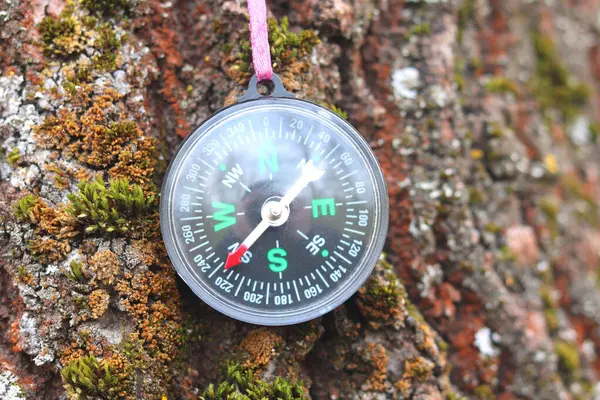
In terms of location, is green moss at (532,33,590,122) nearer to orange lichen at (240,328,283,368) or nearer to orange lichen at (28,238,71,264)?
orange lichen at (240,328,283,368)

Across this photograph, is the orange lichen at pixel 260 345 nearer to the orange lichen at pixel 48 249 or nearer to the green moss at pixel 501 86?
the orange lichen at pixel 48 249

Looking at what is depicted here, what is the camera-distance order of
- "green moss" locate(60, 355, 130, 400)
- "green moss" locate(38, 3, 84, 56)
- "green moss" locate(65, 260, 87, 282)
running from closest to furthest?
"green moss" locate(60, 355, 130, 400) → "green moss" locate(65, 260, 87, 282) → "green moss" locate(38, 3, 84, 56)

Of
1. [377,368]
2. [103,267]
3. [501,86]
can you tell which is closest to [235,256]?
[103,267]

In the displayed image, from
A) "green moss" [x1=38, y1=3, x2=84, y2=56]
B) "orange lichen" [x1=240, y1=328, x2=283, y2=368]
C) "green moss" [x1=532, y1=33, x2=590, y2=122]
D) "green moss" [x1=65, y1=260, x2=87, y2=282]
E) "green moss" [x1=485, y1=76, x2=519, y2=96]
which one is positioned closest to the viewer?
"green moss" [x1=65, y1=260, x2=87, y2=282]

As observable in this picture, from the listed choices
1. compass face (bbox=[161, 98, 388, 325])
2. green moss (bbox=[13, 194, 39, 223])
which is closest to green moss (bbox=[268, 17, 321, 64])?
compass face (bbox=[161, 98, 388, 325])

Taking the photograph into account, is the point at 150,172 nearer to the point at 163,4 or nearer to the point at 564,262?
the point at 163,4

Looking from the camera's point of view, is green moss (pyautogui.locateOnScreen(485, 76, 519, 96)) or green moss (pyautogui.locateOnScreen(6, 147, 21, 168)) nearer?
green moss (pyautogui.locateOnScreen(6, 147, 21, 168))
